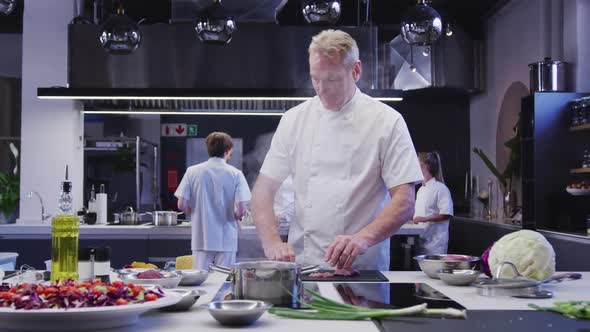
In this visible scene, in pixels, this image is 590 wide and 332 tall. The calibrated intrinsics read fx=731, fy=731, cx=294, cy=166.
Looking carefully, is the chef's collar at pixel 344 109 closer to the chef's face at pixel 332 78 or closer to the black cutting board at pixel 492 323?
the chef's face at pixel 332 78

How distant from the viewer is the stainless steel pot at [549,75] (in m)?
6.02

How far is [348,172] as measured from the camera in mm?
2822

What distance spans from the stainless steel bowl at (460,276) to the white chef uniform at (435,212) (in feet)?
14.3

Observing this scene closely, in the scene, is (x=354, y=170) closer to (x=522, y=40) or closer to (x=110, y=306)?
(x=110, y=306)

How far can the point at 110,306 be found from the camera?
1410 mm

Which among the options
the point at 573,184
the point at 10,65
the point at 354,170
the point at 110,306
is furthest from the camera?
the point at 10,65

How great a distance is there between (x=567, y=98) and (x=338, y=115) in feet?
12.2

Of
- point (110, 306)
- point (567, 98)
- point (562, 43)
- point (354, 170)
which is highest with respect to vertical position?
point (562, 43)

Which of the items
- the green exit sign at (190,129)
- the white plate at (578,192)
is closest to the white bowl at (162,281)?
the white plate at (578,192)

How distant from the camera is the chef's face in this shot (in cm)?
268

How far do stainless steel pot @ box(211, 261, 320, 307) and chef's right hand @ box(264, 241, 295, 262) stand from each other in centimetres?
63

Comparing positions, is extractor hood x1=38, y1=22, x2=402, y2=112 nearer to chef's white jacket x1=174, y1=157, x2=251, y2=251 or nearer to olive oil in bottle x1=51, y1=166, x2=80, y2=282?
chef's white jacket x1=174, y1=157, x2=251, y2=251

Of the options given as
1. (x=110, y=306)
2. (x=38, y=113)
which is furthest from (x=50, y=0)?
(x=110, y=306)

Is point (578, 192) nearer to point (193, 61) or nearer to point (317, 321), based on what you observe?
point (193, 61)
